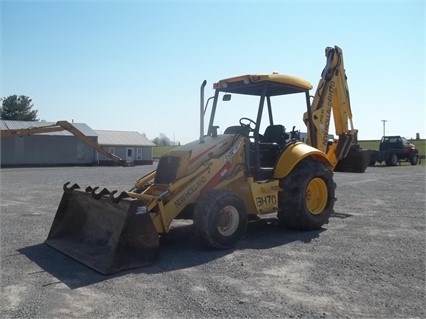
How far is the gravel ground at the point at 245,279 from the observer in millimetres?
4602

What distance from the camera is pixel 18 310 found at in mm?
4621

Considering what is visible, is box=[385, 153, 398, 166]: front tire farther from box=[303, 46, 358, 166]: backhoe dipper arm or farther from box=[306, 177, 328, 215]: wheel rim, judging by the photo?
box=[306, 177, 328, 215]: wheel rim

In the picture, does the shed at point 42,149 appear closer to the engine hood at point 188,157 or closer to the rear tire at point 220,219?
the engine hood at point 188,157

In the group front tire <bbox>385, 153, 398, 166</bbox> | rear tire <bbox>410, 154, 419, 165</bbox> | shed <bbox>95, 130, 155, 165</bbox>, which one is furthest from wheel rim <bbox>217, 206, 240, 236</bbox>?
shed <bbox>95, 130, 155, 165</bbox>

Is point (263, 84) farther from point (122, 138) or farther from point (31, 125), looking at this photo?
point (122, 138)

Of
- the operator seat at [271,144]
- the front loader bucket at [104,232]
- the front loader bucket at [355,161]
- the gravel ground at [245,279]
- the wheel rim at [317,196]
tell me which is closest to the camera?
the gravel ground at [245,279]

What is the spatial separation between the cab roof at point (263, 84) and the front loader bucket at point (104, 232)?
3.32 meters

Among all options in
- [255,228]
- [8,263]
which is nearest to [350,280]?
[255,228]

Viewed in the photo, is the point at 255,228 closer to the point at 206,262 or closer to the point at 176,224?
the point at 176,224

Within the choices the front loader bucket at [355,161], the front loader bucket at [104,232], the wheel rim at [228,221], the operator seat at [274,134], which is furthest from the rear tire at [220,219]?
the front loader bucket at [355,161]

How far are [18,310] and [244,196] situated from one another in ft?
14.2

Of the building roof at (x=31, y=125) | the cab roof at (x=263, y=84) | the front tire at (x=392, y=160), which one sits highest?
the building roof at (x=31, y=125)

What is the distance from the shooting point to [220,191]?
717 cm

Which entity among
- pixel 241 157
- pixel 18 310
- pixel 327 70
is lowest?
pixel 18 310
